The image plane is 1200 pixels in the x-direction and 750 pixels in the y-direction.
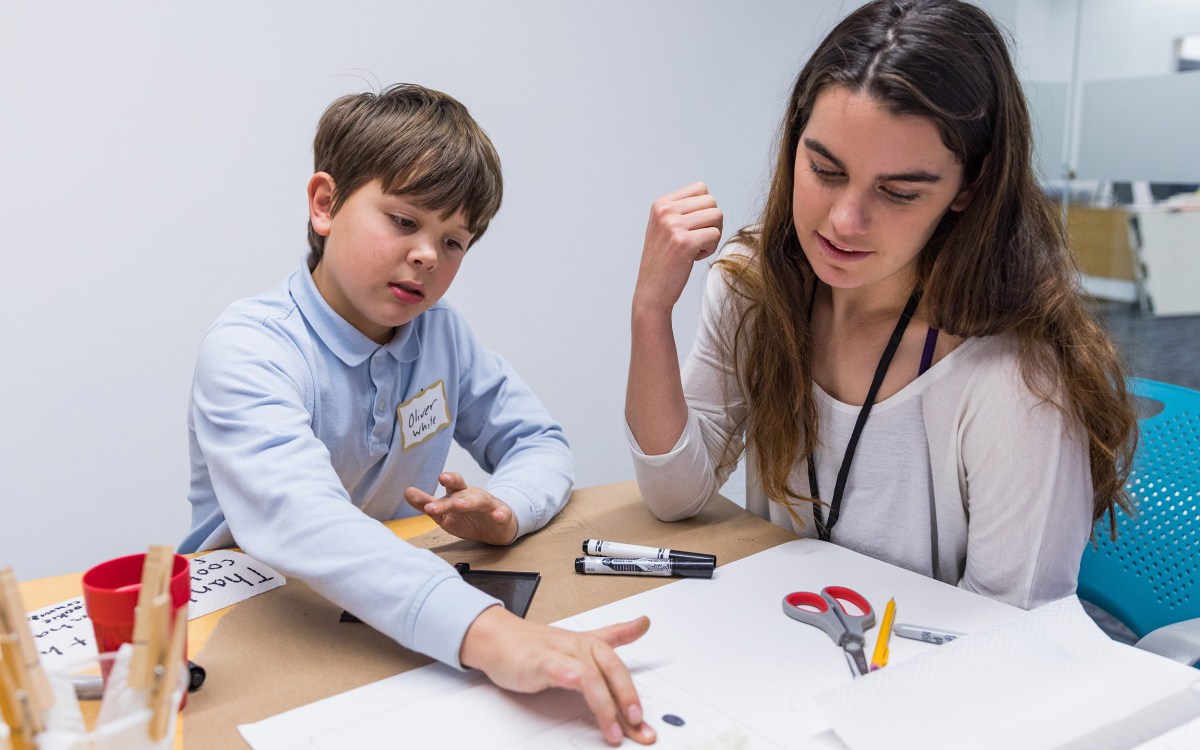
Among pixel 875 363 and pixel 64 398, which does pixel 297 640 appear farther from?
pixel 64 398

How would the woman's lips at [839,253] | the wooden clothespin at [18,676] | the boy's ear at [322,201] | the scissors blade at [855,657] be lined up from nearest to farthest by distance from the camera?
the wooden clothespin at [18,676] → the scissors blade at [855,657] → the woman's lips at [839,253] → the boy's ear at [322,201]

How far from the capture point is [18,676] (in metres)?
0.50

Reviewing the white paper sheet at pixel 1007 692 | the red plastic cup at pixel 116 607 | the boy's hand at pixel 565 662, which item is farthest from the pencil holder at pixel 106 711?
the white paper sheet at pixel 1007 692

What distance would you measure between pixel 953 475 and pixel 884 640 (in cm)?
32

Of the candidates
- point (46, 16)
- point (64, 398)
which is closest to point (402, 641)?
point (64, 398)

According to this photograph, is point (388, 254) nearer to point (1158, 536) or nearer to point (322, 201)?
point (322, 201)

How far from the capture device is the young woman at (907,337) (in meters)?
0.95

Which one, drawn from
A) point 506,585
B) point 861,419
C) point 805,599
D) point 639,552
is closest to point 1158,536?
point 861,419

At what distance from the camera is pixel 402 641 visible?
796mm

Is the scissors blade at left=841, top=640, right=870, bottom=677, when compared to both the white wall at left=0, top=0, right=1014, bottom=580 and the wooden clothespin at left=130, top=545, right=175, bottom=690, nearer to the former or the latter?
the wooden clothespin at left=130, top=545, right=175, bottom=690

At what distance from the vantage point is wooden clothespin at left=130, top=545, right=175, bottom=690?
0.50m

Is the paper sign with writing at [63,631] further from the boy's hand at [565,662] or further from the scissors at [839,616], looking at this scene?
the scissors at [839,616]

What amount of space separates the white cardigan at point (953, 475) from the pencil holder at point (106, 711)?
684mm

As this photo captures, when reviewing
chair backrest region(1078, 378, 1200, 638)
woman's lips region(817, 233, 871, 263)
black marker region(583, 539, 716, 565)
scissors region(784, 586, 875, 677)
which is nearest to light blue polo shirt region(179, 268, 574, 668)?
black marker region(583, 539, 716, 565)
